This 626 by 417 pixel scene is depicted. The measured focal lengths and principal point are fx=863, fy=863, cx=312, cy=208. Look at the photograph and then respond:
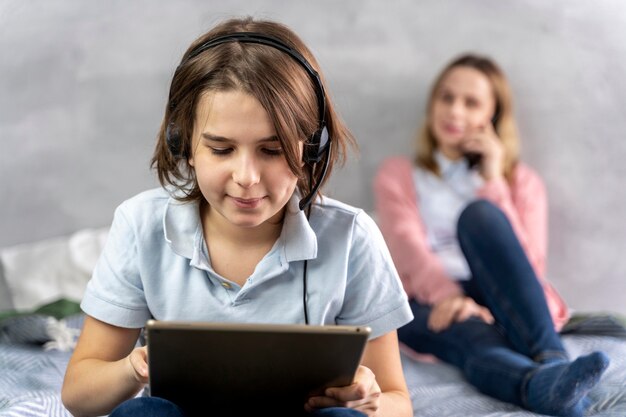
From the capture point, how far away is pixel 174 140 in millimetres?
1125

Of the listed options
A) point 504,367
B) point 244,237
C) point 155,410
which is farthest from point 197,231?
point 504,367

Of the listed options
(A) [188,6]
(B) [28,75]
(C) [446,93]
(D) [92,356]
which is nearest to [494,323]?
(C) [446,93]

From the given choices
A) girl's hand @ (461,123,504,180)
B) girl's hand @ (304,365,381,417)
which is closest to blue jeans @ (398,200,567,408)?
girl's hand @ (461,123,504,180)

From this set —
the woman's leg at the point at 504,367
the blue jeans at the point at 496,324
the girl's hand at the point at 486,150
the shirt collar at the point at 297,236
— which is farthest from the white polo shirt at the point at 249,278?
the girl's hand at the point at 486,150

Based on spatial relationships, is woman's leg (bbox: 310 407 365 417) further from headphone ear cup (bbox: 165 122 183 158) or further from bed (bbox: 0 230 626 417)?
bed (bbox: 0 230 626 417)

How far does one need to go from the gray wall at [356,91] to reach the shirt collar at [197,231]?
1155 mm

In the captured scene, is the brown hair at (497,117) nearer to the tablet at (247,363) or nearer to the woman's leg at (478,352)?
the woman's leg at (478,352)

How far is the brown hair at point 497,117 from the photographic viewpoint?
238 cm

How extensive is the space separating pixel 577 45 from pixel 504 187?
533 mm

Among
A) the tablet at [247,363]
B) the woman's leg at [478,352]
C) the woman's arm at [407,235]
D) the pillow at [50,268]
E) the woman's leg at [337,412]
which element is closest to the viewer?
the tablet at [247,363]

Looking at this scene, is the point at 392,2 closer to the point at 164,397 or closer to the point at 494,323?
the point at 494,323

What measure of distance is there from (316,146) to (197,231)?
21cm

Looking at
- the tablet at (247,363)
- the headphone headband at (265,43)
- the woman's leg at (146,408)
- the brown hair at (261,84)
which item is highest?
the headphone headband at (265,43)

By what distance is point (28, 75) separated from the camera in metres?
2.32
